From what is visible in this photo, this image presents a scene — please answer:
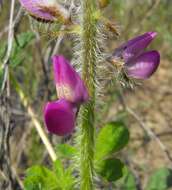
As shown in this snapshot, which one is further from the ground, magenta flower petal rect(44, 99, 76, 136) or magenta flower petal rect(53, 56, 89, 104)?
magenta flower petal rect(53, 56, 89, 104)

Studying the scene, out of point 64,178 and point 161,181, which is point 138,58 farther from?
point 161,181

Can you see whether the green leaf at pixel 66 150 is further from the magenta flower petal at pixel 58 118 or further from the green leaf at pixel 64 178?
the magenta flower petal at pixel 58 118

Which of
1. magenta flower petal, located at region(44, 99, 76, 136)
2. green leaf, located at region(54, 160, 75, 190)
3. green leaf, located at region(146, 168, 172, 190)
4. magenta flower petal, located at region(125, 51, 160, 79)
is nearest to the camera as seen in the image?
magenta flower petal, located at region(44, 99, 76, 136)

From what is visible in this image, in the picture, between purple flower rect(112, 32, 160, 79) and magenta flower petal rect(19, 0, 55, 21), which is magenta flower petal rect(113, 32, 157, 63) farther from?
magenta flower petal rect(19, 0, 55, 21)

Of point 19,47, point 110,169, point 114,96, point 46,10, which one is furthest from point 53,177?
point 114,96

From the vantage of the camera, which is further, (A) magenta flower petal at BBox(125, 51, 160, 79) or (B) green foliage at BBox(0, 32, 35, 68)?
(B) green foliage at BBox(0, 32, 35, 68)

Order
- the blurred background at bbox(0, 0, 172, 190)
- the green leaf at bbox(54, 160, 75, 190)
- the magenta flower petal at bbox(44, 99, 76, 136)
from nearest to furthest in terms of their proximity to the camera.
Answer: the magenta flower petal at bbox(44, 99, 76, 136) → the green leaf at bbox(54, 160, 75, 190) → the blurred background at bbox(0, 0, 172, 190)

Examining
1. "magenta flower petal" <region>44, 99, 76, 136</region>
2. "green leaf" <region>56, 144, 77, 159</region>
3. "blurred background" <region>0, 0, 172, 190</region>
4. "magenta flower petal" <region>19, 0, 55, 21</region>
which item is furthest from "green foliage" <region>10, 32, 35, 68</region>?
"magenta flower petal" <region>44, 99, 76, 136</region>
